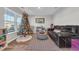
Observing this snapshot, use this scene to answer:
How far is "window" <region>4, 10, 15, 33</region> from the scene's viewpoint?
74.0 inches

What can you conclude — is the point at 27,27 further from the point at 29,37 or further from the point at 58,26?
the point at 58,26

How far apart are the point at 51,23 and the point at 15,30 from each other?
105 cm

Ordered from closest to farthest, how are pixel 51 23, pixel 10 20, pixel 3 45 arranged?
1. pixel 3 45
2. pixel 10 20
3. pixel 51 23

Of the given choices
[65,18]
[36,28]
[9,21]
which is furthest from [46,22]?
[9,21]

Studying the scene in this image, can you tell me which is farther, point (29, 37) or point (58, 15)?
point (58, 15)

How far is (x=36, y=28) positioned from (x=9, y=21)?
0.76m

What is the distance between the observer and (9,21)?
6.38 feet

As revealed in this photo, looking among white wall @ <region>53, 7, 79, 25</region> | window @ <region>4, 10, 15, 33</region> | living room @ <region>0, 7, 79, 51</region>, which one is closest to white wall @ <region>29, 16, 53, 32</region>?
living room @ <region>0, 7, 79, 51</region>

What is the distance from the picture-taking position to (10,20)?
1956mm

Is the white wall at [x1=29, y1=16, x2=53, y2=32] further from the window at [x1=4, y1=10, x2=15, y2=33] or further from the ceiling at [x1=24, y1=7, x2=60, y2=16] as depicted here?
the window at [x1=4, y1=10, x2=15, y2=33]

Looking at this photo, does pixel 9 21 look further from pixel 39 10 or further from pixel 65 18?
pixel 65 18

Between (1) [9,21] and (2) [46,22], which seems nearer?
(1) [9,21]

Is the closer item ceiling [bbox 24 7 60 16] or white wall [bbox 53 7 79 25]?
ceiling [bbox 24 7 60 16]

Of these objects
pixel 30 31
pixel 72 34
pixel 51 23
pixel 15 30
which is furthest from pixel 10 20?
pixel 72 34
